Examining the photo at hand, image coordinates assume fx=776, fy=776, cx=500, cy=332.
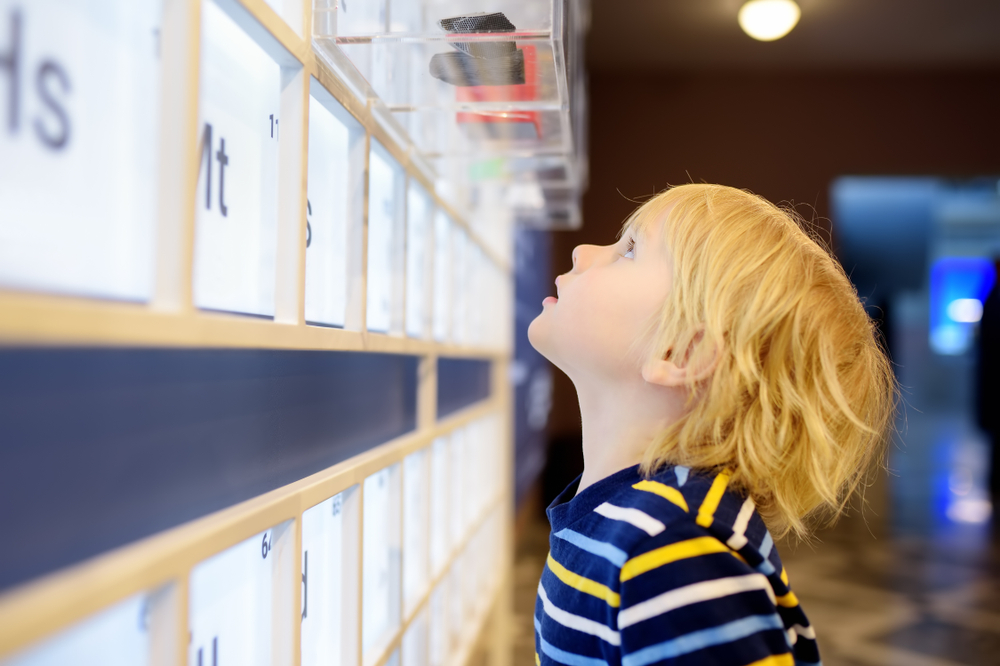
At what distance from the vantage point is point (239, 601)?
0.65m

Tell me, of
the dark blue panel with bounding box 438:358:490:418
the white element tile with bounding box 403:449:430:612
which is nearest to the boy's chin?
the white element tile with bounding box 403:449:430:612

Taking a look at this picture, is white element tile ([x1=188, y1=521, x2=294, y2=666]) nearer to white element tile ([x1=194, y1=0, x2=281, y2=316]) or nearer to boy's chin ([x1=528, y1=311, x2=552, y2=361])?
white element tile ([x1=194, y1=0, x2=281, y2=316])

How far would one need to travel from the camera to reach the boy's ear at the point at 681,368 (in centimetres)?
81

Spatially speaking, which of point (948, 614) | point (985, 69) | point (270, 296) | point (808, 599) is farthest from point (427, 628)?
point (985, 69)

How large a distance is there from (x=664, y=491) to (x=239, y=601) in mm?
387

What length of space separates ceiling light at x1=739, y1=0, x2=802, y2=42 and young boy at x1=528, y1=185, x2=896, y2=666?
3.14 m

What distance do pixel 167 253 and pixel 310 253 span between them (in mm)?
331

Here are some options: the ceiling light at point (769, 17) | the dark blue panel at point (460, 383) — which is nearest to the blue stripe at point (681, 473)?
the dark blue panel at point (460, 383)

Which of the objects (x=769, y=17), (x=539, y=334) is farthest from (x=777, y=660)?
(x=769, y=17)

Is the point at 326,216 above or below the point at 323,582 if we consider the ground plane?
above

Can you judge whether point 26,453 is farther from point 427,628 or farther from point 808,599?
point 808,599

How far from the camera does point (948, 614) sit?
2.99 metres

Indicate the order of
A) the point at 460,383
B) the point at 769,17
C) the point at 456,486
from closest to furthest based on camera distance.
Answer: the point at 456,486
the point at 460,383
the point at 769,17

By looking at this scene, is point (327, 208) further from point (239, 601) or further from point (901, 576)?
point (901, 576)
